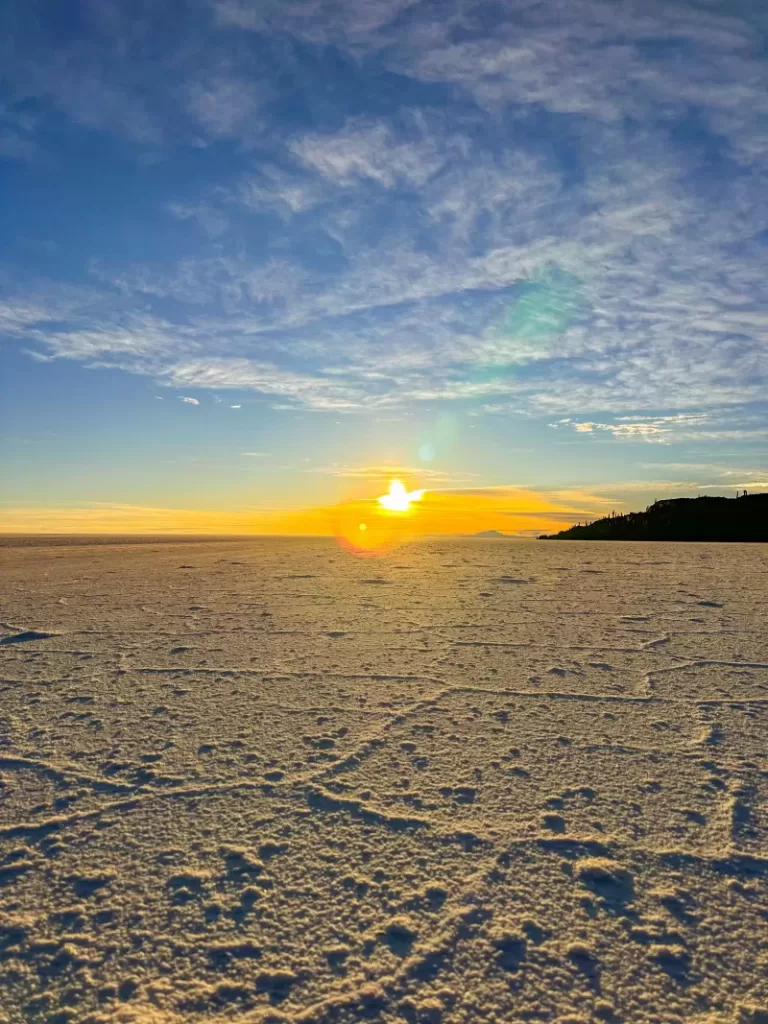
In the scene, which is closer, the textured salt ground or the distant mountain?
the textured salt ground

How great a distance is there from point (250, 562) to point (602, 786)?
29.0 ft

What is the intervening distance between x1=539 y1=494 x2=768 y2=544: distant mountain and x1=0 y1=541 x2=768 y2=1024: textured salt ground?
20.2 m

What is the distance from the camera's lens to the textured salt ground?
3.91ft

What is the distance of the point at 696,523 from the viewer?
77.9 feet

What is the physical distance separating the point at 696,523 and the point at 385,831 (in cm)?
2532

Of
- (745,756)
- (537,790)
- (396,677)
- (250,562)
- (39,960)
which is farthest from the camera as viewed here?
(250,562)

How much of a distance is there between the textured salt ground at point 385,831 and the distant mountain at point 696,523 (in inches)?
796

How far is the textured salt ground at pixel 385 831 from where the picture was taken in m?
1.19

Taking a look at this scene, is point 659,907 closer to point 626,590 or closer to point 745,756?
point 745,756

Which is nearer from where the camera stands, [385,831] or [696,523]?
[385,831]

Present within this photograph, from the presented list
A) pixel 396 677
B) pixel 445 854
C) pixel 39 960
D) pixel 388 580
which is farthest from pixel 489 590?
pixel 39 960

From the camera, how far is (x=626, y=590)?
6.43m

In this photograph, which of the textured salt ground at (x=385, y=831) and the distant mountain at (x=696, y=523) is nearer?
the textured salt ground at (x=385, y=831)

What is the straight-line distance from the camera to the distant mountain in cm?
2298
